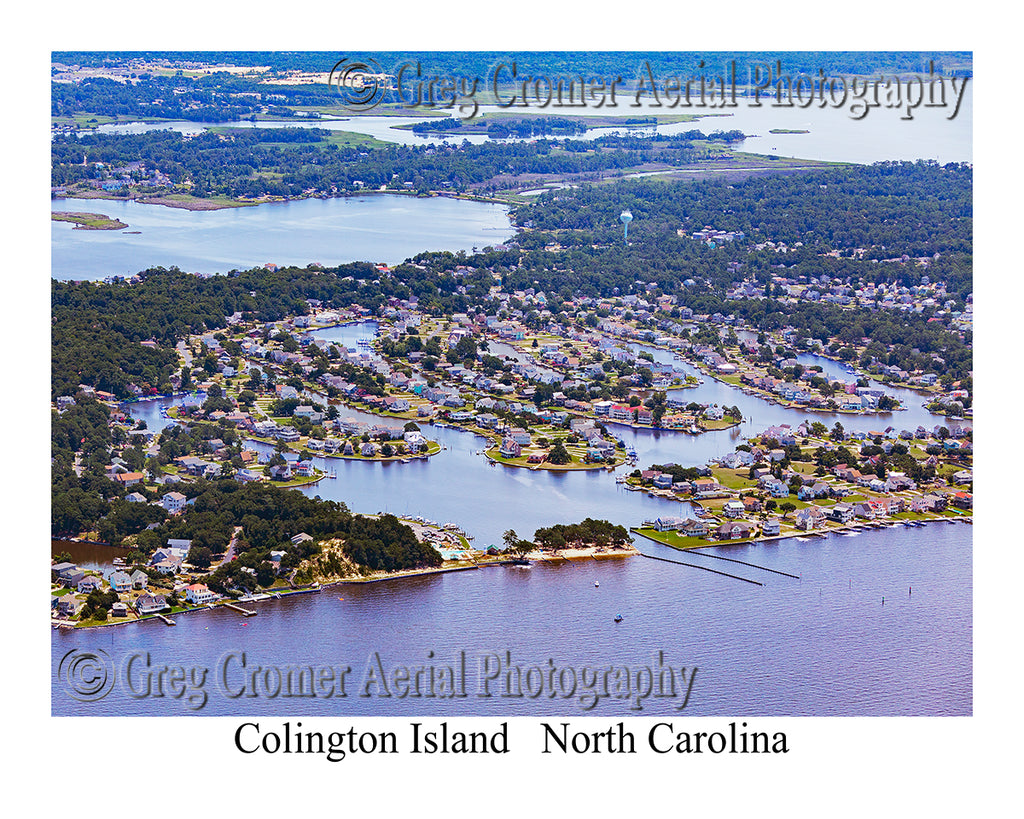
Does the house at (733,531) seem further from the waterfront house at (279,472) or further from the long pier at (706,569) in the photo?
the waterfront house at (279,472)

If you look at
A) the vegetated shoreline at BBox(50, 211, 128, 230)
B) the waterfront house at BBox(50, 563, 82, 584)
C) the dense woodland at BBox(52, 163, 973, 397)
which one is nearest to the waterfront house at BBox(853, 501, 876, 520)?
the dense woodland at BBox(52, 163, 973, 397)

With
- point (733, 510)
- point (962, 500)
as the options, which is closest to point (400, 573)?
point (733, 510)

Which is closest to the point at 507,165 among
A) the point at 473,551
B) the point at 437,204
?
the point at 437,204

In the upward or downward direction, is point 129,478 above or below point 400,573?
above

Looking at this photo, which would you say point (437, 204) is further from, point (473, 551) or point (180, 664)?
point (180, 664)

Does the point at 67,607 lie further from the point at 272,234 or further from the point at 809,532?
the point at 272,234

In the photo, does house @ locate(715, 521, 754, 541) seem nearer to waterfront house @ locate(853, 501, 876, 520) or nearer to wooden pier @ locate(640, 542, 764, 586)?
wooden pier @ locate(640, 542, 764, 586)

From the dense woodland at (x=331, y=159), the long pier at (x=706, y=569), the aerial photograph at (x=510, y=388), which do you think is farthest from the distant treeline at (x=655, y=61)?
the dense woodland at (x=331, y=159)
